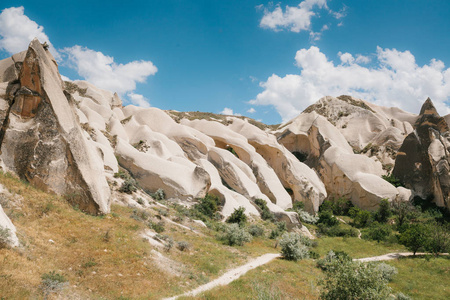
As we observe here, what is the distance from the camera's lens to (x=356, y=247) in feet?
81.0

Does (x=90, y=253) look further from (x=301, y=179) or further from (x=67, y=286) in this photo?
(x=301, y=179)

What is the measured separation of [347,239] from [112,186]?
22049 millimetres

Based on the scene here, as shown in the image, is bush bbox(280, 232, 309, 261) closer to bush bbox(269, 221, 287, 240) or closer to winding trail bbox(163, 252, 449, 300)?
winding trail bbox(163, 252, 449, 300)

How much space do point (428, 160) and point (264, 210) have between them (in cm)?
2706

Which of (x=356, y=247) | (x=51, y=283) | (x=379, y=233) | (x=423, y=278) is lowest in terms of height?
(x=423, y=278)

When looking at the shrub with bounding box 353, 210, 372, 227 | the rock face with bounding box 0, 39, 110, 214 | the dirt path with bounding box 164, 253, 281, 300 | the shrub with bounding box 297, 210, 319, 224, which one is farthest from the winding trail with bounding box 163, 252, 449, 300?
the shrub with bounding box 353, 210, 372, 227

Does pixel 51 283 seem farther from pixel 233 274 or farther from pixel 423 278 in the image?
pixel 423 278

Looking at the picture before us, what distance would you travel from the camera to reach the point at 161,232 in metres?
14.8

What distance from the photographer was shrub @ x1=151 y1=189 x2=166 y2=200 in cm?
2236

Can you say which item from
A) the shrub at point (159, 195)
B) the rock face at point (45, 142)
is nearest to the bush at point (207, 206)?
the shrub at point (159, 195)

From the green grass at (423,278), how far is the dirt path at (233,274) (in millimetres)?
6954

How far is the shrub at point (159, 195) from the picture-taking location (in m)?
22.4

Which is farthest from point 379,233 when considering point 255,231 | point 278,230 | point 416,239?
point 255,231

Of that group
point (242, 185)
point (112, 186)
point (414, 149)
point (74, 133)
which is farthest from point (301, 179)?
point (74, 133)
